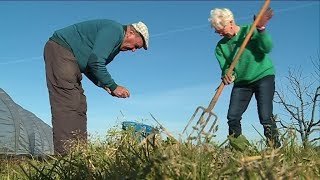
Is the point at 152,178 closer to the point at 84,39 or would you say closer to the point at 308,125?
the point at 84,39

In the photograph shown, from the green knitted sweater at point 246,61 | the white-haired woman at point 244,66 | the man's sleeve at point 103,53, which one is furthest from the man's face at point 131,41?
the green knitted sweater at point 246,61

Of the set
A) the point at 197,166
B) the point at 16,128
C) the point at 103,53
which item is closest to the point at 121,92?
the point at 103,53

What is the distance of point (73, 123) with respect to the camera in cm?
596

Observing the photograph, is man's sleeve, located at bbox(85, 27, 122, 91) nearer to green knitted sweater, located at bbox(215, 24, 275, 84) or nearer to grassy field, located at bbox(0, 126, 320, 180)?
green knitted sweater, located at bbox(215, 24, 275, 84)

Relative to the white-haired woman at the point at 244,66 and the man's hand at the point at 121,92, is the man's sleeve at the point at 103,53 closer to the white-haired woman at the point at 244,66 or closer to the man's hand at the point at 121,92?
the man's hand at the point at 121,92

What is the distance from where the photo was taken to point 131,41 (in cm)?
602

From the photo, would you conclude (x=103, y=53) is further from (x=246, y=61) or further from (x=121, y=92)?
(x=246, y=61)

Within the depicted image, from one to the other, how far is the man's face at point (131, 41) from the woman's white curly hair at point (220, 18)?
84cm

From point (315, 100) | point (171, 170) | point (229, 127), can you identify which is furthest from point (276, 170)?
point (315, 100)

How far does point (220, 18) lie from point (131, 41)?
40.2 inches

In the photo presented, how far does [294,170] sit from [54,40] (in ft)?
14.3

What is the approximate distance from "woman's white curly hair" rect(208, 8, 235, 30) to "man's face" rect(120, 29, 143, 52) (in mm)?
835

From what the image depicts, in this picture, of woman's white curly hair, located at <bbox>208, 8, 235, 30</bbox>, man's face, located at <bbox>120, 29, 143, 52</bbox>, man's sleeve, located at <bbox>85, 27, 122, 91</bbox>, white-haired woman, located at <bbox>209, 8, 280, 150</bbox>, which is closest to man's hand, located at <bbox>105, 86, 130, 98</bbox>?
man's sleeve, located at <bbox>85, 27, 122, 91</bbox>

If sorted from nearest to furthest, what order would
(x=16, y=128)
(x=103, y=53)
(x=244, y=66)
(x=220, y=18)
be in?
(x=103, y=53)
(x=220, y=18)
(x=244, y=66)
(x=16, y=128)
